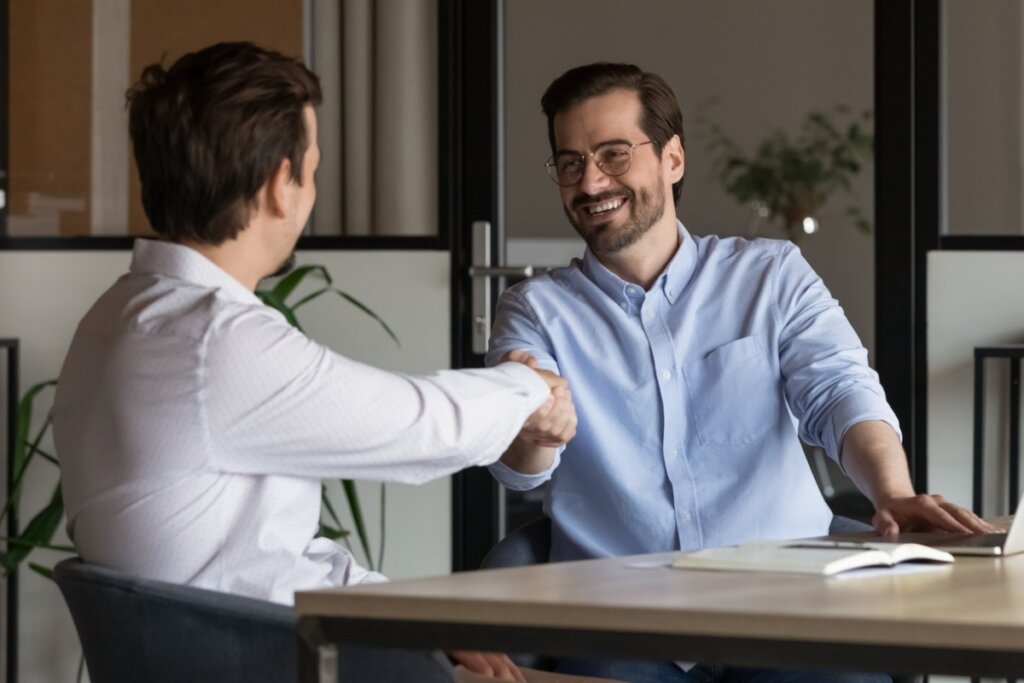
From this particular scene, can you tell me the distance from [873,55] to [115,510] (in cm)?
276

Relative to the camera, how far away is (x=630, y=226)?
2.56 meters

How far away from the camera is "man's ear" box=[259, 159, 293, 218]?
5.43ft

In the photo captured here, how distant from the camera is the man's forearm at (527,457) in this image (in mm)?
2252

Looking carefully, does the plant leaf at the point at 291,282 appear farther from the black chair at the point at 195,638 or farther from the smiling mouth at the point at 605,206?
the black chair at the point at 195,638

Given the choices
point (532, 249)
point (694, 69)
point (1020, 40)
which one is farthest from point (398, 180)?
point (1020, 40)

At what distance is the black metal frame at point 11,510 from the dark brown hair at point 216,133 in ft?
8.67

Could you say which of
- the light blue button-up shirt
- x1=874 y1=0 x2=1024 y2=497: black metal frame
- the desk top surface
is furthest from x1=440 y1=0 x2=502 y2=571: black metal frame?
the desk top surface

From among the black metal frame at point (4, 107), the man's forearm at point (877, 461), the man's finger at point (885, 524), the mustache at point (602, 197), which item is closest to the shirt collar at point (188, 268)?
the man's finger at point (885, 524)

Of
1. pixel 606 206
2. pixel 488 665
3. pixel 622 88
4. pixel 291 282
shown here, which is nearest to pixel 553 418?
pixel 488 665

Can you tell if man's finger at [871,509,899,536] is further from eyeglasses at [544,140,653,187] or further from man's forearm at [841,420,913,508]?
eyeglasses at [544,140,653,187]

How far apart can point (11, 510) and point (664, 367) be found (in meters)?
2.31

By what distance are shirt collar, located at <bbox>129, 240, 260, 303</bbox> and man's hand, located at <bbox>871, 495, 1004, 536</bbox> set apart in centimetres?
82

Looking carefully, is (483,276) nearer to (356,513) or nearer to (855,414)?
(356,513)

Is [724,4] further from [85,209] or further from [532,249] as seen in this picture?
[85,209]
